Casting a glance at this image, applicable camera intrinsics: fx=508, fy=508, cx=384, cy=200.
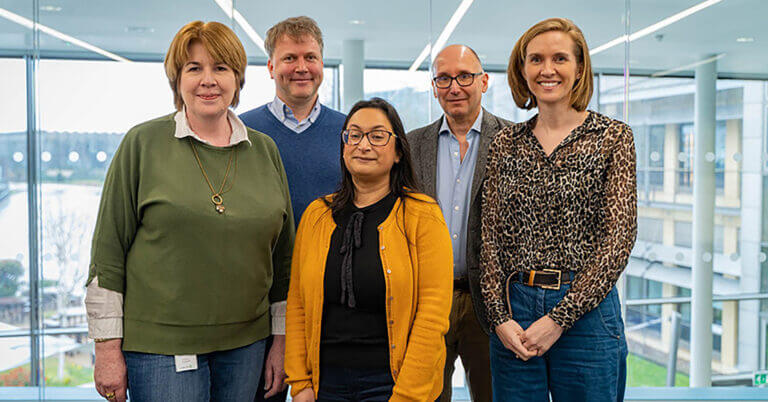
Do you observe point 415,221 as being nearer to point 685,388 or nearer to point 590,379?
point 590,379

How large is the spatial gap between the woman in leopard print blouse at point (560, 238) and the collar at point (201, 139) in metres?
0.90

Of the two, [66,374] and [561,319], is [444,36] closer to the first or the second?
[561,319]

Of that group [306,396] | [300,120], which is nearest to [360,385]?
[306,396]

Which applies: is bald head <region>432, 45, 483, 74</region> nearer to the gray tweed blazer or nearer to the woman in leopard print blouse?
the gray tweed blazer

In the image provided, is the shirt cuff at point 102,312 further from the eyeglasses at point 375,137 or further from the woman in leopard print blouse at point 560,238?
the woman in leopard print blouse at point 560,238

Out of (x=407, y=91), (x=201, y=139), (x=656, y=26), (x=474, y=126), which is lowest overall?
(x=201, y=139)

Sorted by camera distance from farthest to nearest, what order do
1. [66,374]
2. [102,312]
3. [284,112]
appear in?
1. [66,374]
2. [284,112]
3. [102,312]

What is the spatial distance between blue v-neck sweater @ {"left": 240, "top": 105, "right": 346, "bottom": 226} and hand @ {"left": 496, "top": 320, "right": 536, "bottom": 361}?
89cm

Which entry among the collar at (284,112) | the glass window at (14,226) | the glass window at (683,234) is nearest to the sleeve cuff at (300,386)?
the collar at (284,112)

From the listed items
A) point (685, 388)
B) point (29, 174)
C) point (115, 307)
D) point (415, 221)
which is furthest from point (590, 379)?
point (29, 174)

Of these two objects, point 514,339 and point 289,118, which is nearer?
point 514,339

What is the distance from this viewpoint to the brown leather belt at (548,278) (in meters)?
1.63

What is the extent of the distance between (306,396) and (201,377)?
1.09ft

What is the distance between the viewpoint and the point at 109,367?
1511 millimetres
